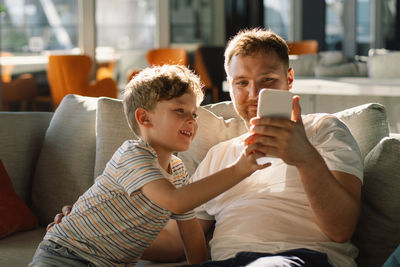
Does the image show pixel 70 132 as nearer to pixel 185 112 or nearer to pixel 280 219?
pixel 185 112

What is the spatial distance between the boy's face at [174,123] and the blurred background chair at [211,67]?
5877mm

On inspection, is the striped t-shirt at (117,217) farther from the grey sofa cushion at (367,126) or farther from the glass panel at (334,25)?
the glass panel at (334,25)

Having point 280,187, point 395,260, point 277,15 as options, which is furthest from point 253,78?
point 277,15

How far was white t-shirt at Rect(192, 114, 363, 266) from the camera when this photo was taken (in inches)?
57.7

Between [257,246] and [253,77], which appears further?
[253,77]

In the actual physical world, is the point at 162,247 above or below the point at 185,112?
below

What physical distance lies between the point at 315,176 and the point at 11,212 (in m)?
1.31

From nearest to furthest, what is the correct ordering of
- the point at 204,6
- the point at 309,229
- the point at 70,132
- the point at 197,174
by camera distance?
the point at 309,229 → the point at 197,174 → the point at 70,132 → the point at 204,6

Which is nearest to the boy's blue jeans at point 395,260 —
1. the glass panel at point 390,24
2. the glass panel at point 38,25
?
the glass panel at point 38,25

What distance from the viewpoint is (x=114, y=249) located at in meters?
1.53

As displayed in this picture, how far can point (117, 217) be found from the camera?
4.94ft

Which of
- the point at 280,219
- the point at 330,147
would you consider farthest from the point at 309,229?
the point at 330,147

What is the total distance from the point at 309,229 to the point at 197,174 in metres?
0.47

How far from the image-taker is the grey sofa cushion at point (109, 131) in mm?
2133
